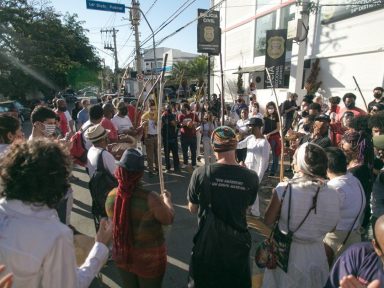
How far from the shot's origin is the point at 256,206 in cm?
507

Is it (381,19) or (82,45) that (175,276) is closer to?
(381,19)

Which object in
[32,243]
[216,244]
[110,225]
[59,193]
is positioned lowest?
[216,244]

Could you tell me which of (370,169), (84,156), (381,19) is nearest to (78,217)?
(84,156)

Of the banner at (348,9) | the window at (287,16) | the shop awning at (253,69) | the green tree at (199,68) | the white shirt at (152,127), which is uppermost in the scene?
the window at (287,16)

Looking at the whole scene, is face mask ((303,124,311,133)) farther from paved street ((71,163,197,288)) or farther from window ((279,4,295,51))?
window ((279,4,295,51))

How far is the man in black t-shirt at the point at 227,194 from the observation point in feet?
7.70

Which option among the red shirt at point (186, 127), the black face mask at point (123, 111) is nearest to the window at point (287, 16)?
the red shirt at point (186, 127)

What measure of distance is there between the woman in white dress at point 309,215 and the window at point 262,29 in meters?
18.6

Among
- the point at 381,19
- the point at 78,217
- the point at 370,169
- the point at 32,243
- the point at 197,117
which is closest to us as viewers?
the point at 32,243

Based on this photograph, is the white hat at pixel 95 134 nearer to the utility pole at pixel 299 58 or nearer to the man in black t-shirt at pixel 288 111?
the man in black t-shirt at pixel 288 111

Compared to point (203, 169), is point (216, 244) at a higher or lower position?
lower

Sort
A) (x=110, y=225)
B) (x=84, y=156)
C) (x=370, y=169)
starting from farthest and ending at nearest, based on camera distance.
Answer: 1. (x=84, y=156)
2. (x=370, y=169)
3. (x=110, y=225)

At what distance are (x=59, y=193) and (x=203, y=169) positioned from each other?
3.89 feet

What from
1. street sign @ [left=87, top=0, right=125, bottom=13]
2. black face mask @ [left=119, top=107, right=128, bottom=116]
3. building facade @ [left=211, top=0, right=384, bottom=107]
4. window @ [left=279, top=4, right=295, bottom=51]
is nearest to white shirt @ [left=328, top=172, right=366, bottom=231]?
black face mask @ [left=119, top=107, right=128, bottom=116]
